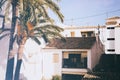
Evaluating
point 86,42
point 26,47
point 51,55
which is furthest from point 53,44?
point 26,47

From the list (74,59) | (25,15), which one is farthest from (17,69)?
(74,59)

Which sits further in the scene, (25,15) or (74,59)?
(74,59)

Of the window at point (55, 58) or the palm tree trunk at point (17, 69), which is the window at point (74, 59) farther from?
the palm tree trunk at point (17, 69)

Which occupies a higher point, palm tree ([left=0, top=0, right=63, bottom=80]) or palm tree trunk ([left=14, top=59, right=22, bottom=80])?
palm tree ([left=0, top=0, right=63, bottom=80])

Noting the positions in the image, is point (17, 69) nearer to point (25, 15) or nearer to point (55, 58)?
point (25, 15)

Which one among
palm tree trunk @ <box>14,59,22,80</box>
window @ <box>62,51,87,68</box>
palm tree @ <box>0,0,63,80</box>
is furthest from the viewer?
window @ <box>62,51,87,68</box>

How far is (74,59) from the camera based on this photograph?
20359 millimetres

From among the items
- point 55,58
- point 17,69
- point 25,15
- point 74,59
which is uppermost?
point 25,15

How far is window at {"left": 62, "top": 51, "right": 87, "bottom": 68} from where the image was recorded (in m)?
19.4

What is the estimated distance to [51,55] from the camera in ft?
64.1

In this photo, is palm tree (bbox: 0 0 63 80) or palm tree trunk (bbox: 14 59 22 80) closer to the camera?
palm tree (bbox: 0 0 63 80)

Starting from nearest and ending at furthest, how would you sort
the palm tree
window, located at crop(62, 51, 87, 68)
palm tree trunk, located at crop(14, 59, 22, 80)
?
1. the palm tree
2. palm tree trunk, located at crop(14, 59, 22, 80)
3. window, located at crop(62, 51, 87, 68)

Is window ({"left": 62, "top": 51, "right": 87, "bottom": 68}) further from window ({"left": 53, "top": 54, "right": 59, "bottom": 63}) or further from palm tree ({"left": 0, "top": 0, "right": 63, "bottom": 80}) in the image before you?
palm tree ({"left": 0, "top": 0, "right": 63, "bottom": 80})


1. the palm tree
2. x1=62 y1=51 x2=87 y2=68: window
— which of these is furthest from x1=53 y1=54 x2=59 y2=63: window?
the palm tree
